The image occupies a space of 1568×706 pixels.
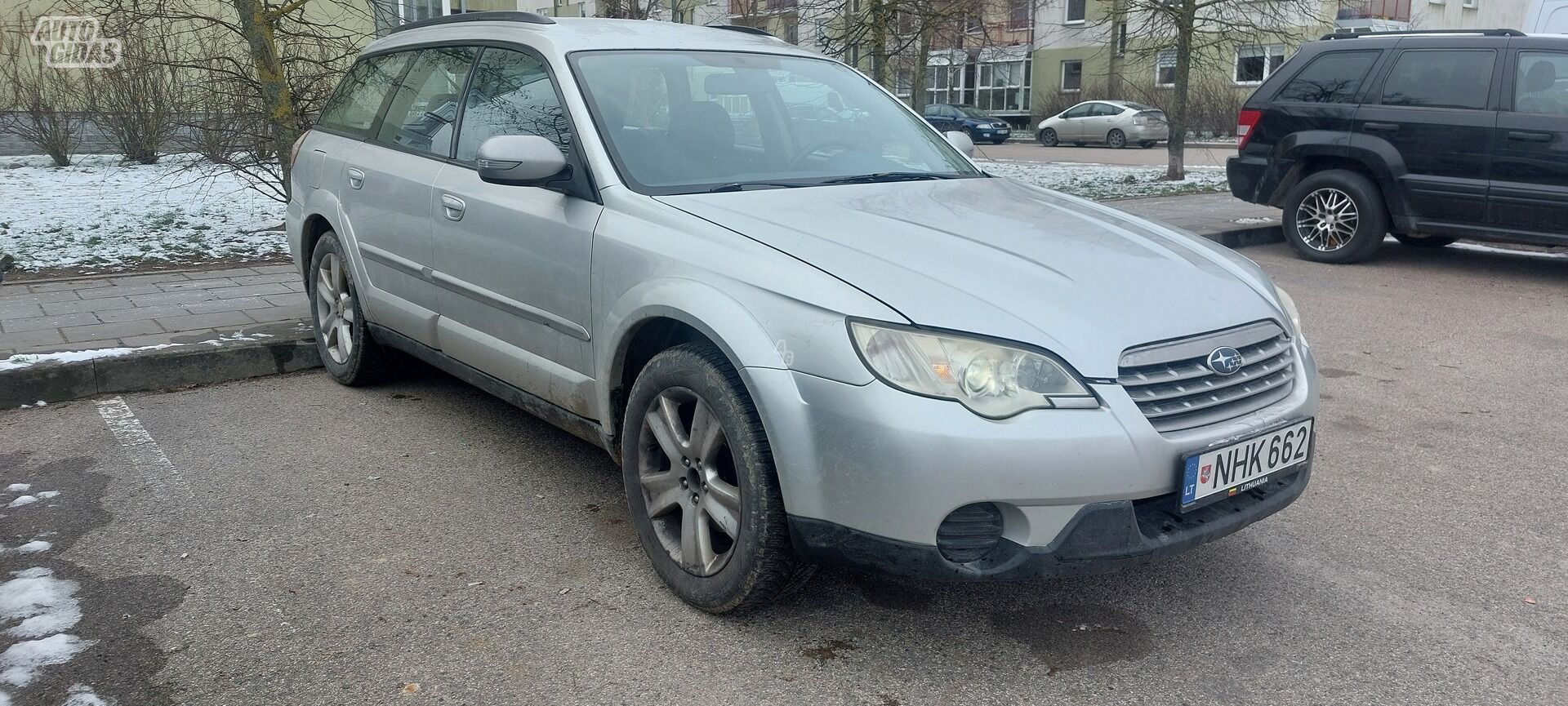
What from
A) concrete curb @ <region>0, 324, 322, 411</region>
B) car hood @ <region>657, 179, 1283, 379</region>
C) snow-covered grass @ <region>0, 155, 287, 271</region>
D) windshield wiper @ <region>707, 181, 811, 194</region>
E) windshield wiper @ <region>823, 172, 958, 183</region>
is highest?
windshield wiper @ <region>823, 172, 958, 183</region>

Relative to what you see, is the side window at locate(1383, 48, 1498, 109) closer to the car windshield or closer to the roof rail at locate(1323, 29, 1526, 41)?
the roof rail at locate(1323, 29, 1526, 41)

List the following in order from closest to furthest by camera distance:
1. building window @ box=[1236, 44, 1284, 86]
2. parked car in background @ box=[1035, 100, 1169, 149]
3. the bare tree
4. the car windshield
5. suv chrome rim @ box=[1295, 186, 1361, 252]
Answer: the car windshield
suv chrome rim @ box=[1295, 186, 1361, 252]
the bare tree
parked car in background @ box=[1035, 100, 1169, 149]
building window @ box=[1236, 44, 1284, 86]

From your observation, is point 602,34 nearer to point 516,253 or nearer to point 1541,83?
point 516,253

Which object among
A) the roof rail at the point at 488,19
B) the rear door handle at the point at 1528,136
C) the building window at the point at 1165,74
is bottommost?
the rear door handle at the point at 1528,136

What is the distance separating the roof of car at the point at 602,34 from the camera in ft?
13.3

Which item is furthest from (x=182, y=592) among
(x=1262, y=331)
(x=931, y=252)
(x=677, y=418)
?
(x=1262, y=331)

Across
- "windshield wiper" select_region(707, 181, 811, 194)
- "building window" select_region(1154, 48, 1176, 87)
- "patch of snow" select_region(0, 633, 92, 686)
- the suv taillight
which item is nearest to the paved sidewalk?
"patch of snow" select_region(0, 633, 92, 686)

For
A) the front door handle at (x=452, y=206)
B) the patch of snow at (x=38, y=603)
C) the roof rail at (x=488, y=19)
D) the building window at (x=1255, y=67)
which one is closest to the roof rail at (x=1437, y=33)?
the roof rail at (x=488, y=19)

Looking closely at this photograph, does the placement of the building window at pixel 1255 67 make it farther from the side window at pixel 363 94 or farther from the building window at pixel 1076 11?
the side window at pixel 363 94

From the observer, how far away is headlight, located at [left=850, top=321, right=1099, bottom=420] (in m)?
2.60

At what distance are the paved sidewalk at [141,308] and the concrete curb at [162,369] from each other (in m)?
0.26

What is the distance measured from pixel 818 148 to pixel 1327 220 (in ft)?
21.6

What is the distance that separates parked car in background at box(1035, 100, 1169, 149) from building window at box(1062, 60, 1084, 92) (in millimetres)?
9188

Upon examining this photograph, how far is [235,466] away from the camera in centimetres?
434
